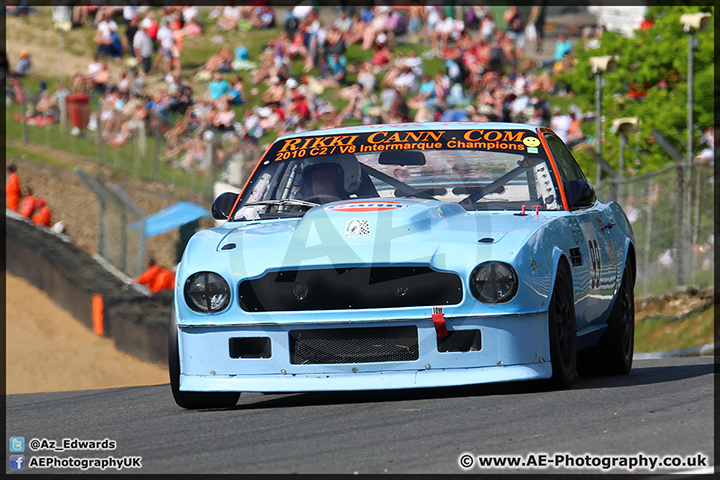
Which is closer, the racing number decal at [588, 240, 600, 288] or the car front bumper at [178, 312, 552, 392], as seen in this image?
the car front bumper at [178, 312, 552, 392]

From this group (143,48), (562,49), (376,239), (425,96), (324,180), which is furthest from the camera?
(562,49)

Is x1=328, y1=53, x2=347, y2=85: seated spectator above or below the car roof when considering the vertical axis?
below

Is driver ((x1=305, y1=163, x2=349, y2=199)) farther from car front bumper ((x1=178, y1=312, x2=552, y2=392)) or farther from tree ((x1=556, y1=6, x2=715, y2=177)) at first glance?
tree ((x1=556, y1=6, x2=715, y2=177))

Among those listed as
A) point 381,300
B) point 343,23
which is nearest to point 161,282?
point 381,300

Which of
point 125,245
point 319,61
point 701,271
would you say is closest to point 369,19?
point 319,61

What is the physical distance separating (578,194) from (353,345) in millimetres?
1689

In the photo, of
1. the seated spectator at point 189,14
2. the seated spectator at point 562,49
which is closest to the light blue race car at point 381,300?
the seated spectator at point 562,49

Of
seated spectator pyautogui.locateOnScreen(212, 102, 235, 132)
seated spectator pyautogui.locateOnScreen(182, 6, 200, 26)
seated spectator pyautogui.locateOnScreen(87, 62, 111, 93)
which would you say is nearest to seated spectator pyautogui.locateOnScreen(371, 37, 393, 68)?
seated spectator pyautogui.locateOnScreen(212, 102, 235, 132)

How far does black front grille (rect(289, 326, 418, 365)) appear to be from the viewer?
534cm

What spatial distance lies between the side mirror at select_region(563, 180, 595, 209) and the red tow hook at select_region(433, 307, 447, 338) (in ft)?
4.45

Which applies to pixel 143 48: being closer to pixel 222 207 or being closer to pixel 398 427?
pixel 222 207

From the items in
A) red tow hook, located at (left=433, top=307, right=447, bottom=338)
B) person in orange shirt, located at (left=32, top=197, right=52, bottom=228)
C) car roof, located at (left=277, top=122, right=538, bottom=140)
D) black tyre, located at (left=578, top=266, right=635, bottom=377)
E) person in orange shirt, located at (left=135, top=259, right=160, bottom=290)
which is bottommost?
person in orange shirt, located at (left=32, top=197, right=52, bottom=228)

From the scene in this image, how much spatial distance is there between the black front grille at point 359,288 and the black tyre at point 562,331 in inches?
20.4

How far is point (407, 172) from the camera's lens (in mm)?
6777
